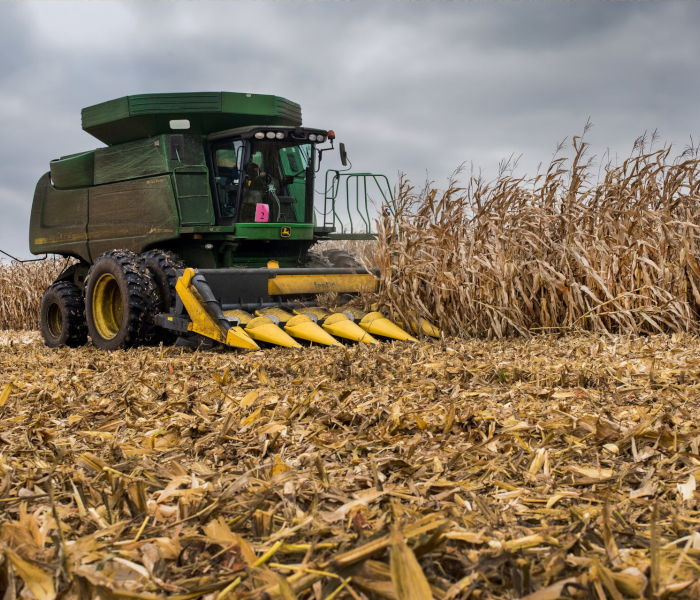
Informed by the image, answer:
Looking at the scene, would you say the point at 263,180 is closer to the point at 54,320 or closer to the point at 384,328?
the point at 384,328

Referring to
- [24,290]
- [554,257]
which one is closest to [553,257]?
[554,257]

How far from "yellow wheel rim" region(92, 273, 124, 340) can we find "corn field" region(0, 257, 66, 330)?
7.33m

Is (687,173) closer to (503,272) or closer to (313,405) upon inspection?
(503,272)

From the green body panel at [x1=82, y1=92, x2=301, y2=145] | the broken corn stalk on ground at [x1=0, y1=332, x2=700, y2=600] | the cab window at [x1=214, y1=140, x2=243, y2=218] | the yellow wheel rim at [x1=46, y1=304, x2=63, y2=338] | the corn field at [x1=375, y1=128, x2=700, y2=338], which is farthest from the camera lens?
the yellow wheel rim at [x1=46, y1=304, x2=63, y2=338]

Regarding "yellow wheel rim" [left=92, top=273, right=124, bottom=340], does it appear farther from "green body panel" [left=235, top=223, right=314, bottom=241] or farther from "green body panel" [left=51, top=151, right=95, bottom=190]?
"green body panel" [left=51, top=151, right=95, bottom=190]

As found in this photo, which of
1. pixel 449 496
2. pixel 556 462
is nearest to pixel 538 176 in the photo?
pixel 556 462

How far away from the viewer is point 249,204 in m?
8.08

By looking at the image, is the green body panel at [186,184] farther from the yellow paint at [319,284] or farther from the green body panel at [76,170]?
the yellow paint at [319,284]

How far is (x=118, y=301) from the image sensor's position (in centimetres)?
791

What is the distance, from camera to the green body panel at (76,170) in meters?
9.51

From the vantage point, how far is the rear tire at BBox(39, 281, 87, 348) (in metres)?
8.72

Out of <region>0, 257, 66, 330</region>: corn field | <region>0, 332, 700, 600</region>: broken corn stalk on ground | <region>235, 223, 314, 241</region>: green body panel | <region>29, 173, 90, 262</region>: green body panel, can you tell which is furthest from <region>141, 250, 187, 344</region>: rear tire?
<region>0, 257, 66, 330</region>: corn field

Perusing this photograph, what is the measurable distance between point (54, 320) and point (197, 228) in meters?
2.96

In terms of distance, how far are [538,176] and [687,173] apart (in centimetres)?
126
